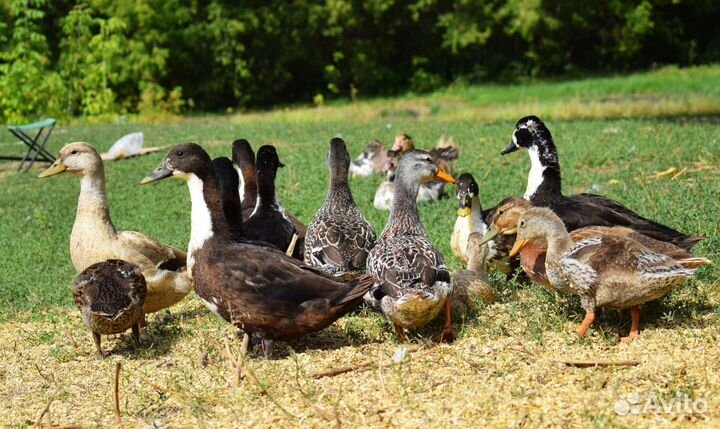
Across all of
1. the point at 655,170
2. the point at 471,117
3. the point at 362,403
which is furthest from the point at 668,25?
the point at 362,403

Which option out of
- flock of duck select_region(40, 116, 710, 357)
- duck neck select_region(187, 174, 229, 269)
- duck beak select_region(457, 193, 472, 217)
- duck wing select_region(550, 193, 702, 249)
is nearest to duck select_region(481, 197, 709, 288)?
flock of duck select_region(40, 116, 710, 357)

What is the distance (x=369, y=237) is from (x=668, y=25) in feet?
100

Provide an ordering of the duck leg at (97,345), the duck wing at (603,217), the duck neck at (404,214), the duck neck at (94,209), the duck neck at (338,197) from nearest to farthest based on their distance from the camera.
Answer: the duck leg at (97,345) → the duck wing at (603,217) → the duck neck at (404,214) → the duck neck at (94,209) → the duck neck at (338,197)

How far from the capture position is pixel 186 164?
6.44m

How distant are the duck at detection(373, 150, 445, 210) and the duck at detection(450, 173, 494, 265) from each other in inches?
95.6

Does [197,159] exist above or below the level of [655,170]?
above

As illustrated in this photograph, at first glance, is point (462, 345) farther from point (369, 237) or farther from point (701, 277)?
point (701, 277)

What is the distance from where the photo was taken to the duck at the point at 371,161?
1333 cm

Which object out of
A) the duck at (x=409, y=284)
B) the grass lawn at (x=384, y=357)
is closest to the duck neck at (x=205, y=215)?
the grass lawn at (x=384, y=357)

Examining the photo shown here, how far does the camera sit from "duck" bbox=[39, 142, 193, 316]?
711cm

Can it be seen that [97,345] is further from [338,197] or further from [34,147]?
[34,147]

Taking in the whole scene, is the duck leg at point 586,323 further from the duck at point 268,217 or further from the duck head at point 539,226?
the duck at point 268,217

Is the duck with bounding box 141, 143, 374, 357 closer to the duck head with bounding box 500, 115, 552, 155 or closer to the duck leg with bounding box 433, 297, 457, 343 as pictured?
the duck leg with bounding box 433, 297, 457, 343

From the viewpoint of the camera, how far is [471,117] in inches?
861
